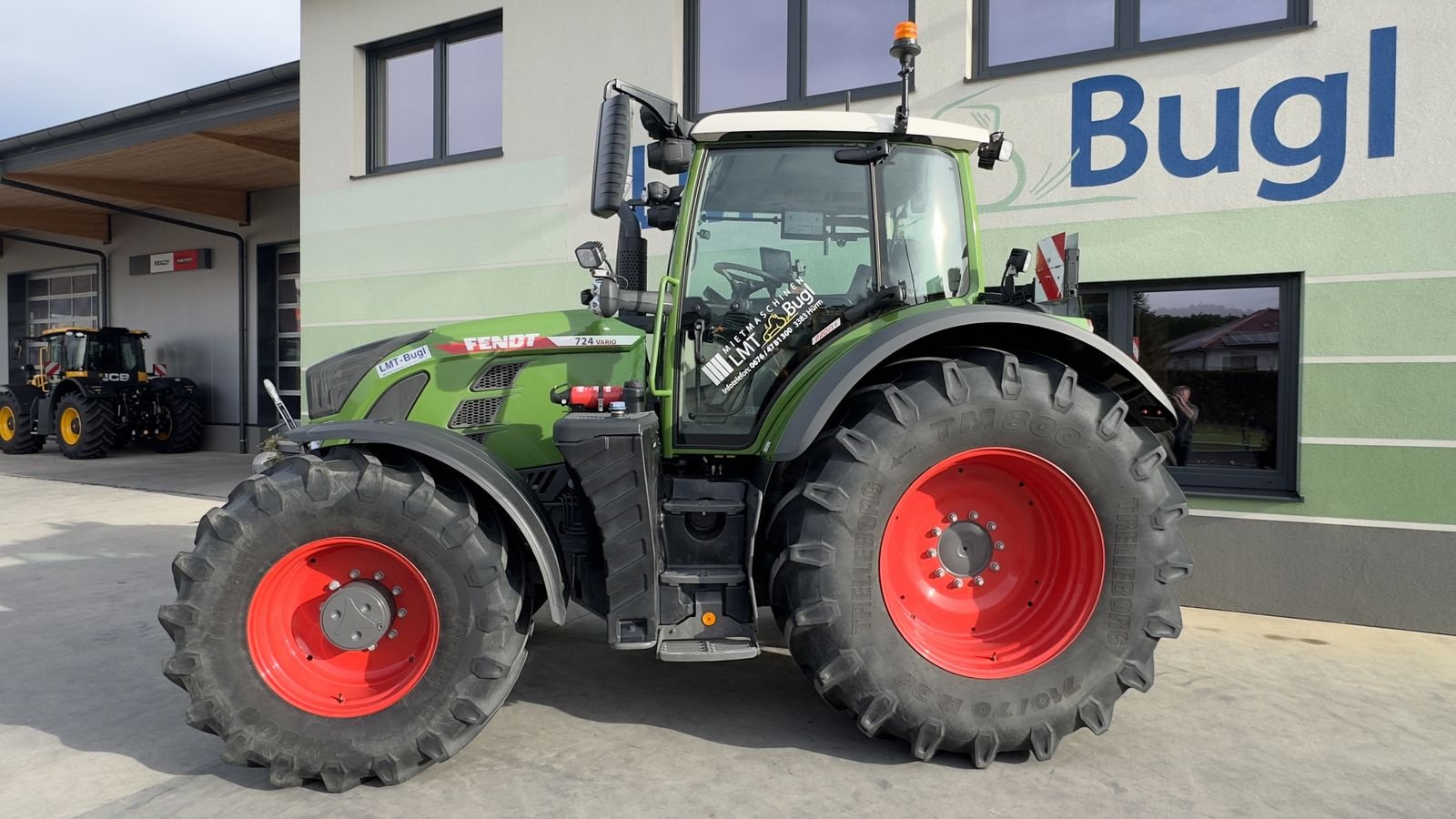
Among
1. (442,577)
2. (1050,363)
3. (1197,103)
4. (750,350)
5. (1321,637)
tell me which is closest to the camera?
(442,577)

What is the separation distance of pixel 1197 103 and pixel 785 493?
3.71m

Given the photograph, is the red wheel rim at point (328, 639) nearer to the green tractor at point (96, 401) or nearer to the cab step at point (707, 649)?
the cab step at point (707, 649)

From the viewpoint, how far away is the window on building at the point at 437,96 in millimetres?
7625

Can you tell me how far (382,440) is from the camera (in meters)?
2.88

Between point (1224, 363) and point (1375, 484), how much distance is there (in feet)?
3.20

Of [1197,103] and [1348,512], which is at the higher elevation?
[1197,103]

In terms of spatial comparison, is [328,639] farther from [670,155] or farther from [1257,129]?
[1257,129]

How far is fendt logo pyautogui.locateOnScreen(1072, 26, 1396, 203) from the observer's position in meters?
4.64

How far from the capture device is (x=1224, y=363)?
16.9 ft

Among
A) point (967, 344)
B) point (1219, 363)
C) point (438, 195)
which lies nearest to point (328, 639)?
point (967, 344)

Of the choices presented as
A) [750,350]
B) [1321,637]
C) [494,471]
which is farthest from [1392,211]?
[494,471]

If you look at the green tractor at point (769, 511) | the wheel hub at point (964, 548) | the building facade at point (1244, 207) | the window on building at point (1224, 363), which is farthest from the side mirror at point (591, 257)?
the window on building at point (1224, 363)

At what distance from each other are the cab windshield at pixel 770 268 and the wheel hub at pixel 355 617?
1.19 metres

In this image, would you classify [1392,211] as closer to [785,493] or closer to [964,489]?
[964,489]
